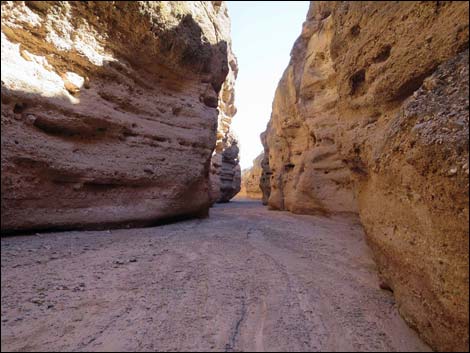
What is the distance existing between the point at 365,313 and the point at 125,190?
11.9 ft

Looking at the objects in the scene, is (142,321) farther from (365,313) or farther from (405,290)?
(405,290)

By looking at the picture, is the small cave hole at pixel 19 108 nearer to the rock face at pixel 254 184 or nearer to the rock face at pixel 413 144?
the rock face at pixel 413 144

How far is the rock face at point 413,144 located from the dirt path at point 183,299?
33 cm

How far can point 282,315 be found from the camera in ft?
6.12

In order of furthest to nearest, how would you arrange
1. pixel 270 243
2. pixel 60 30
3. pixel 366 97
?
pixel 270 243 → pixel 60 30 → pixel 366 97

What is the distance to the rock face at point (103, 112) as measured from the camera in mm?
2809

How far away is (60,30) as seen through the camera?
3.27m

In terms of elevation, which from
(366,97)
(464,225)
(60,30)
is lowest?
(464,225)

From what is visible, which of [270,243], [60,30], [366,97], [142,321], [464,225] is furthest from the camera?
[270,243]

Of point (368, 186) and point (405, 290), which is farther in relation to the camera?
point (368, 186)

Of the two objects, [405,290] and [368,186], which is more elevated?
[368,186]

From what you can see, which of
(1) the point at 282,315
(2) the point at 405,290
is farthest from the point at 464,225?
(1) the point at 282,315

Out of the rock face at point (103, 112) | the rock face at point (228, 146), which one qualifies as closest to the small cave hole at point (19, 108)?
the rock face at point (103, 112)

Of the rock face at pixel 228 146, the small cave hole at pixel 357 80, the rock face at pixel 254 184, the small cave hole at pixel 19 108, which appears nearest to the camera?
the small cave hole at pixel 19 108
